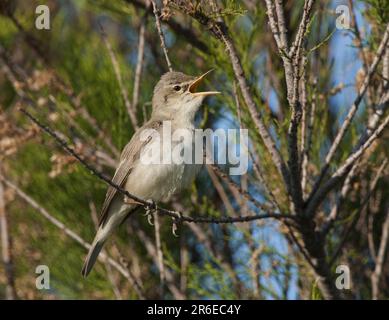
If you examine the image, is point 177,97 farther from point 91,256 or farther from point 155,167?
point 91,256

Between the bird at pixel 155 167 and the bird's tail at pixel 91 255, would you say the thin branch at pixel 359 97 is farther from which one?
the bird's tail at pixel 91 255

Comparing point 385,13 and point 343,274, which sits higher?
point 385,13

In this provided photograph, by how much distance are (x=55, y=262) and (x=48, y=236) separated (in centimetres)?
17

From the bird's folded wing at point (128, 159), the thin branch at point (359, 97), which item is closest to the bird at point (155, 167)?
the bird's folded wing at point (128, 159)

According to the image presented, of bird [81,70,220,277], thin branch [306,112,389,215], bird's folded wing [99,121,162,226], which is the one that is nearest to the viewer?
thin branch [306,112,389,215]

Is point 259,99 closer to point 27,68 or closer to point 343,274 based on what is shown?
point 343,274

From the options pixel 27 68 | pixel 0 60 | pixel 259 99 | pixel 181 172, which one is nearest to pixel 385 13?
pixel 259 99

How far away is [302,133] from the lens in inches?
116

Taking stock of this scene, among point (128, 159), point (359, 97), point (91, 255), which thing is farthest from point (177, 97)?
point (359, 97)

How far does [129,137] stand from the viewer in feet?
13.5

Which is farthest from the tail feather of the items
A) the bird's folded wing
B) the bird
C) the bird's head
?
the bird's head

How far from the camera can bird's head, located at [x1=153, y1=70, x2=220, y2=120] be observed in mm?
3582

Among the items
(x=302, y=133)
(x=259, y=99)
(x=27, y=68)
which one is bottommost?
(x=302, y=133)

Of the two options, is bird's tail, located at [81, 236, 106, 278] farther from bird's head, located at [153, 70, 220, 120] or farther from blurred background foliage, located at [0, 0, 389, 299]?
bird's head, located at [153, 70, 220, 120]
